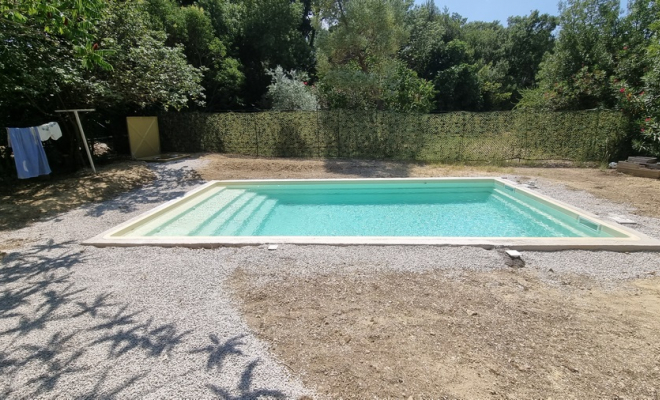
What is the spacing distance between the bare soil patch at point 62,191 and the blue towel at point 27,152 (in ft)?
1.92

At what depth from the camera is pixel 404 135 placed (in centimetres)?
1361

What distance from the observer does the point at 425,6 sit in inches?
1484

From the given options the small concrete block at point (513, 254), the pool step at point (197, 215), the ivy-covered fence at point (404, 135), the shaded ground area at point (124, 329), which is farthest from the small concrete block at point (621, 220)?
the pool step at point (197, 215)

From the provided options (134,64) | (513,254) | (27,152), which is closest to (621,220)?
(513,254)

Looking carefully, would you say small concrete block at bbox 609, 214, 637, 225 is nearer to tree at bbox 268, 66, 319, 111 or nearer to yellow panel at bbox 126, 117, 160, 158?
tree at bbox 268, 66, 319, 111

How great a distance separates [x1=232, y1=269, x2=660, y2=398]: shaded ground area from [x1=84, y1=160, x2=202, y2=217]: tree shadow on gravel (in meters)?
5.11

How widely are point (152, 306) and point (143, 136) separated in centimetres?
1326

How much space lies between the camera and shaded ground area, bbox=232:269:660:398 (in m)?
2.34

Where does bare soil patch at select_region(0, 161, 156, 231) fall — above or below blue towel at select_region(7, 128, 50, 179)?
below

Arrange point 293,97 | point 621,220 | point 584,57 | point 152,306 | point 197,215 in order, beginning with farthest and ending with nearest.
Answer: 1. point 293,97
2. point 584,57
3. point 197,215
4. point 621,220
5. point 152,306

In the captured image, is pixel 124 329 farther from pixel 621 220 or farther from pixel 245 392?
pixel 621 220

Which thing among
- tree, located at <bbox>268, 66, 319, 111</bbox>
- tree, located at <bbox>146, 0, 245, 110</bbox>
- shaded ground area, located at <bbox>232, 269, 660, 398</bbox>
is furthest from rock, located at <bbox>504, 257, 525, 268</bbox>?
tree, located at <bbox>146, 0, 245, 110</bbox>

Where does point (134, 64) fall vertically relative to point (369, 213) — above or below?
above


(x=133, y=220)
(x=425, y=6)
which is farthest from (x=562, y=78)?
(x=425, y=6)
